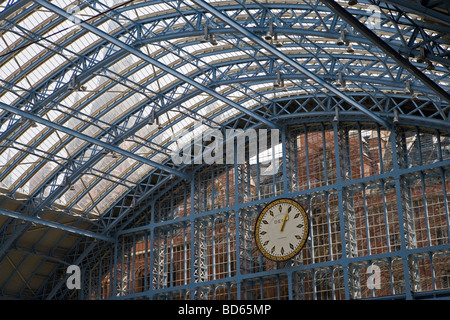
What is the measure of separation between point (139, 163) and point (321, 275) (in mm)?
13374

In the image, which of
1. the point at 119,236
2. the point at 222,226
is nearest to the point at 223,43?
the point at 222,226

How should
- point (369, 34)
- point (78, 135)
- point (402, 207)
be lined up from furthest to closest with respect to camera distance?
point (78, 135) → point (402, 207) → point (369, 34)

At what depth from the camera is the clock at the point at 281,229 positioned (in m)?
35.6

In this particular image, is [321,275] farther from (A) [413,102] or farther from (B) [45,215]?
(B) [45,215]

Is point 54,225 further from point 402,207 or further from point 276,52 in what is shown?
point 402,207

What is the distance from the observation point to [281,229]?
36344mm

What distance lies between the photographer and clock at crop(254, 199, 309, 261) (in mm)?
35625

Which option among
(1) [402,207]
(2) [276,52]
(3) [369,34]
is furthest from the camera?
(1) [402,207]

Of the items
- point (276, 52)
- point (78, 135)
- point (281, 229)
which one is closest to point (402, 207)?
point (281, 229)

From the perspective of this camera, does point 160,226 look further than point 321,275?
Yes

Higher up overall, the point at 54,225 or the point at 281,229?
the point at 54,225

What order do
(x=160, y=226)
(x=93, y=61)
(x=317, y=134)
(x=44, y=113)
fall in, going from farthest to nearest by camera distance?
(x=160, y=226)
(x=317, y=134)
(x=44, y=113)
(x=93, y=61)

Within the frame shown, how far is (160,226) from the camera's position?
41500mm
